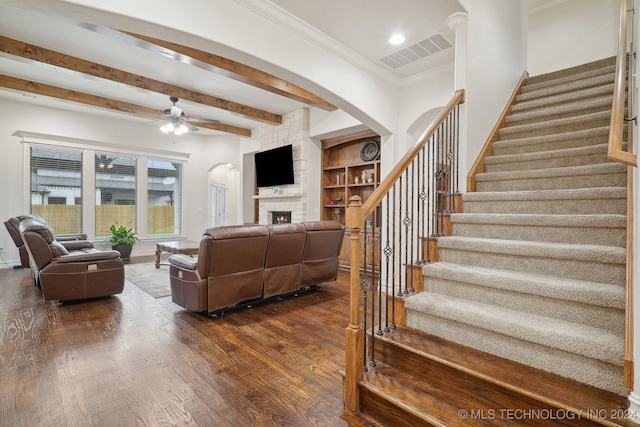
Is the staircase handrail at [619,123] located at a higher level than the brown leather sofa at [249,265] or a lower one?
higher

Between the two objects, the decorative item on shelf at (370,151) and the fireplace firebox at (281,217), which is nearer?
the decorative item on shelf at (370,151)

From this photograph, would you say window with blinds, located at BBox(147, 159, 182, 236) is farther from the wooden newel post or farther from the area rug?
the wooden newel post

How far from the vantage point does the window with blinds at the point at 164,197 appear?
8055 mm

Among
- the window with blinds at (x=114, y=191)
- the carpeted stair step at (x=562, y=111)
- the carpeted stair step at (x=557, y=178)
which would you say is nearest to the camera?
the carpeted stair step at (x=557, y=178)

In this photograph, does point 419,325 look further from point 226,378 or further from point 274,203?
point 274,203

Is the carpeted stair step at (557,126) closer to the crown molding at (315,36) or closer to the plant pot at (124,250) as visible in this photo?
the crown molding at (315,36)

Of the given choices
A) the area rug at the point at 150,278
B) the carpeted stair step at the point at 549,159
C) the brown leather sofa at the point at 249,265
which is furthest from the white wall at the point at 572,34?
the area rug at the point at 150,278

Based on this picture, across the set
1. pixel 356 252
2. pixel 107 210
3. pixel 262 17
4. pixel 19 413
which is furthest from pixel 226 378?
pixel 107 210

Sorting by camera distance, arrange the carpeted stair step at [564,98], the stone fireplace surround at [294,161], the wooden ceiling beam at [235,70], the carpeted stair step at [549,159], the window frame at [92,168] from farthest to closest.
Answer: the stone fireplace surround at [294,161] → the window frame at [92,168] → the wooden ceiling beam at [235,70] → the carpeted stair step at [564,98] → the carpeted stair step at [549,159]

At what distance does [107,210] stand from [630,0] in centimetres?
958

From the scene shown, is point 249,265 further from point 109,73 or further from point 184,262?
point 109,73

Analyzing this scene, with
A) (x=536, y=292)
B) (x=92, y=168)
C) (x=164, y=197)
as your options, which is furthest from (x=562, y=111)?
(x=92, y=168)

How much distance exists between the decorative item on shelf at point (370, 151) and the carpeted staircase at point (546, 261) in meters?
2.79

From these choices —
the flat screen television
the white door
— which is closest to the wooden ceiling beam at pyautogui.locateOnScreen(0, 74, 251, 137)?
the flat screen television
